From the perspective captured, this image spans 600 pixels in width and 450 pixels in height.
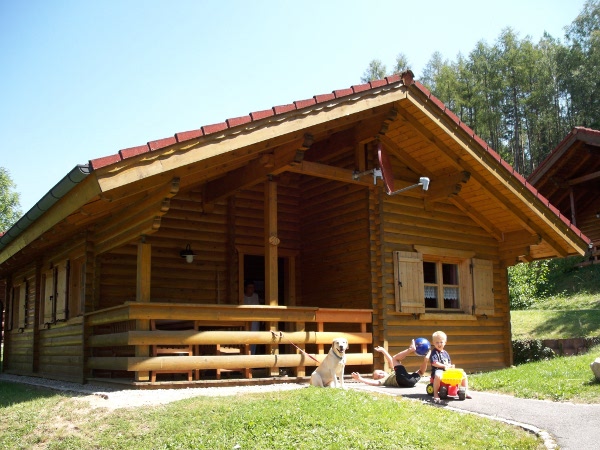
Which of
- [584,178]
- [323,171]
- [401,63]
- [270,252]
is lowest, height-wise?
[270,252]

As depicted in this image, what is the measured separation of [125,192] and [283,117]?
2.51 metres

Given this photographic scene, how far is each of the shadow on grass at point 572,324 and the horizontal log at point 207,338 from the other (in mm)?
10721

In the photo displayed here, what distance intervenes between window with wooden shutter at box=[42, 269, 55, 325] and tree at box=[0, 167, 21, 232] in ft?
126

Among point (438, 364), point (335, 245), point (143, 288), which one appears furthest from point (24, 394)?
point (438, 364)

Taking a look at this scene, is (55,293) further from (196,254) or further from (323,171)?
(323,171)

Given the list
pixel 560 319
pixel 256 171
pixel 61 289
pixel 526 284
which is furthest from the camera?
pixel 526 284

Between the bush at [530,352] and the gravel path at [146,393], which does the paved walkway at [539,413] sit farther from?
the bush at [530,352]

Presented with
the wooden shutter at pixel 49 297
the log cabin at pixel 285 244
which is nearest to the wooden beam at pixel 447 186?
the log cabin at pixel 285 244

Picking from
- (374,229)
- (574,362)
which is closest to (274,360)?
(374,229)

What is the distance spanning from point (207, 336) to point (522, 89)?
45.8 m

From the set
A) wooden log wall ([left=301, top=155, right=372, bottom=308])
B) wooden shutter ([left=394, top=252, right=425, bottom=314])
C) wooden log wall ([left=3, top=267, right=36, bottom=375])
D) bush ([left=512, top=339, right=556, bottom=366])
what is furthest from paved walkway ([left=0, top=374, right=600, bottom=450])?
bush ([left=512, top=339, right=556, bottom=366])

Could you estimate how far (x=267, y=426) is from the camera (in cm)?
671

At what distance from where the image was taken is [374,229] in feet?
40.5

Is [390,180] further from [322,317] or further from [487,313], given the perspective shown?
[487,313]
